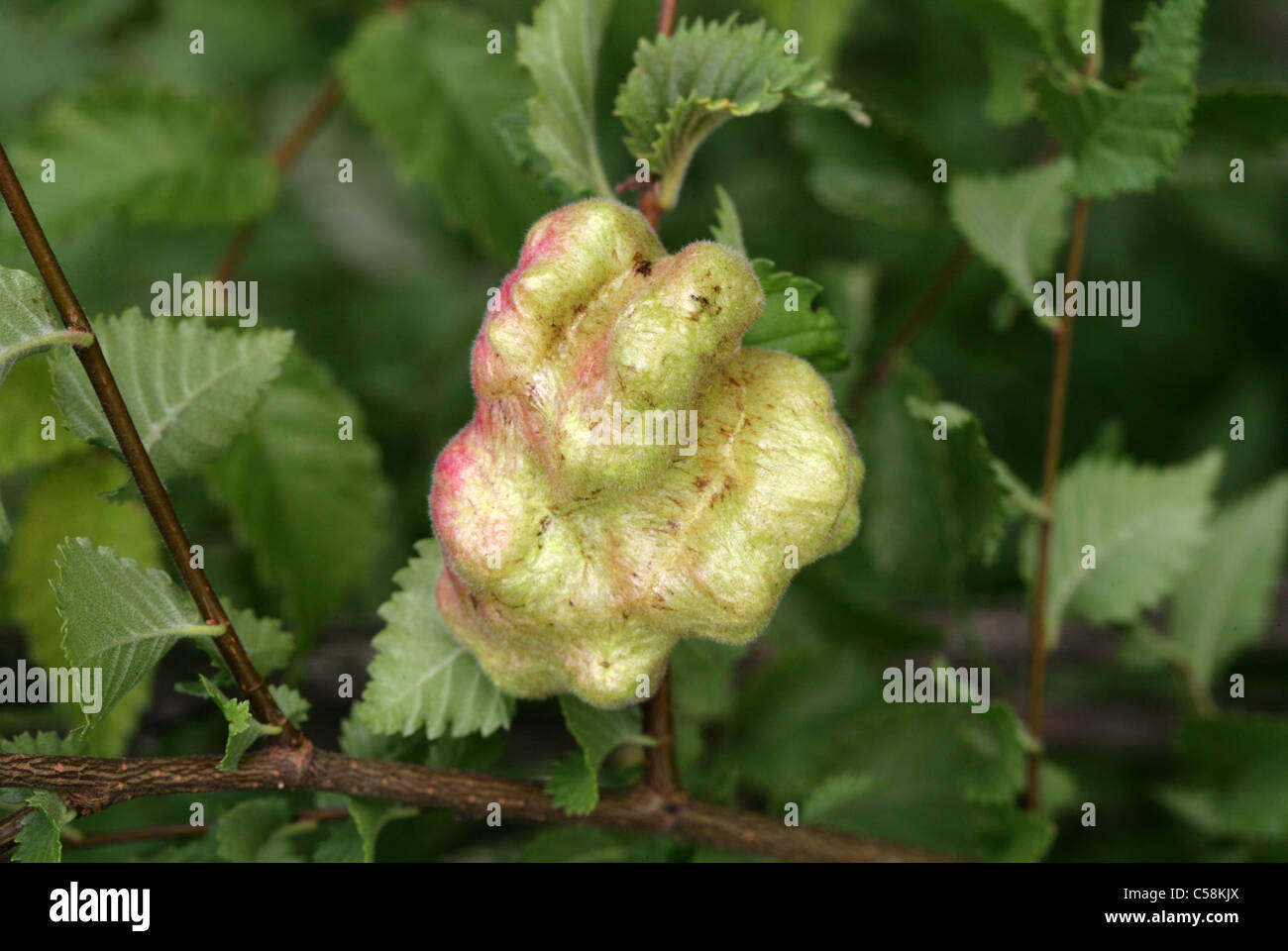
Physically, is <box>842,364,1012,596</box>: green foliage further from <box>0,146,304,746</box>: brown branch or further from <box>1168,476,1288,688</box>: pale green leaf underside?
<box>0,146,304,746</box>: brown branch

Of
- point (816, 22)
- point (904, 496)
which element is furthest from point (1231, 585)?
point (816, 22)

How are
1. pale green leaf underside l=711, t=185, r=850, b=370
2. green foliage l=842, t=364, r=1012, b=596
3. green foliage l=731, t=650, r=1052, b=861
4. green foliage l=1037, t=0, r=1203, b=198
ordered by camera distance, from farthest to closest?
1. green foliage l=842, t=364, r=1012, b=596
2. green foliage l=731, t=650, r=1052, b=861
3. green foliage l=1037, t=0, r=1203, b=198
4. pale green leaf underside l=711, t=185, r=850, b=370

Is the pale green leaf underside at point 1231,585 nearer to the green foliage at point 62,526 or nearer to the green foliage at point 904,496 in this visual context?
the green foliage at point 904,496

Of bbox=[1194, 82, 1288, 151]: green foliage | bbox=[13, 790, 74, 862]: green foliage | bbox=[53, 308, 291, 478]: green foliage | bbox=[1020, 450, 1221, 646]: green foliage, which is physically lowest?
bbox=[13, 790, 74, 862]: green foliage

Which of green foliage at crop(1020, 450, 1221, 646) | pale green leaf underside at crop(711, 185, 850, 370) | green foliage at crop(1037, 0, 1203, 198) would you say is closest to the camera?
pale green leaf underside at crop(711, 185, 850, 370)

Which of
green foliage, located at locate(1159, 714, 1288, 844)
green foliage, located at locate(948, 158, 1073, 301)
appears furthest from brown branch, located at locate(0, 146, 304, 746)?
green foliage, located at locate(1159, 714, 1288, 844)

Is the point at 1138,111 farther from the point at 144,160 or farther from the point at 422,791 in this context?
the point at 144,160

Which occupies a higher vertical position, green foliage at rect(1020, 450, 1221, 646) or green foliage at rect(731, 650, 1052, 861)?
green foliage at rect(1020, 450, 1221, 646)

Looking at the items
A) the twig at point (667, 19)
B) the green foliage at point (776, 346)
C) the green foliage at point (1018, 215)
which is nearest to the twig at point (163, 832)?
the green foliage at point (776, 346)
